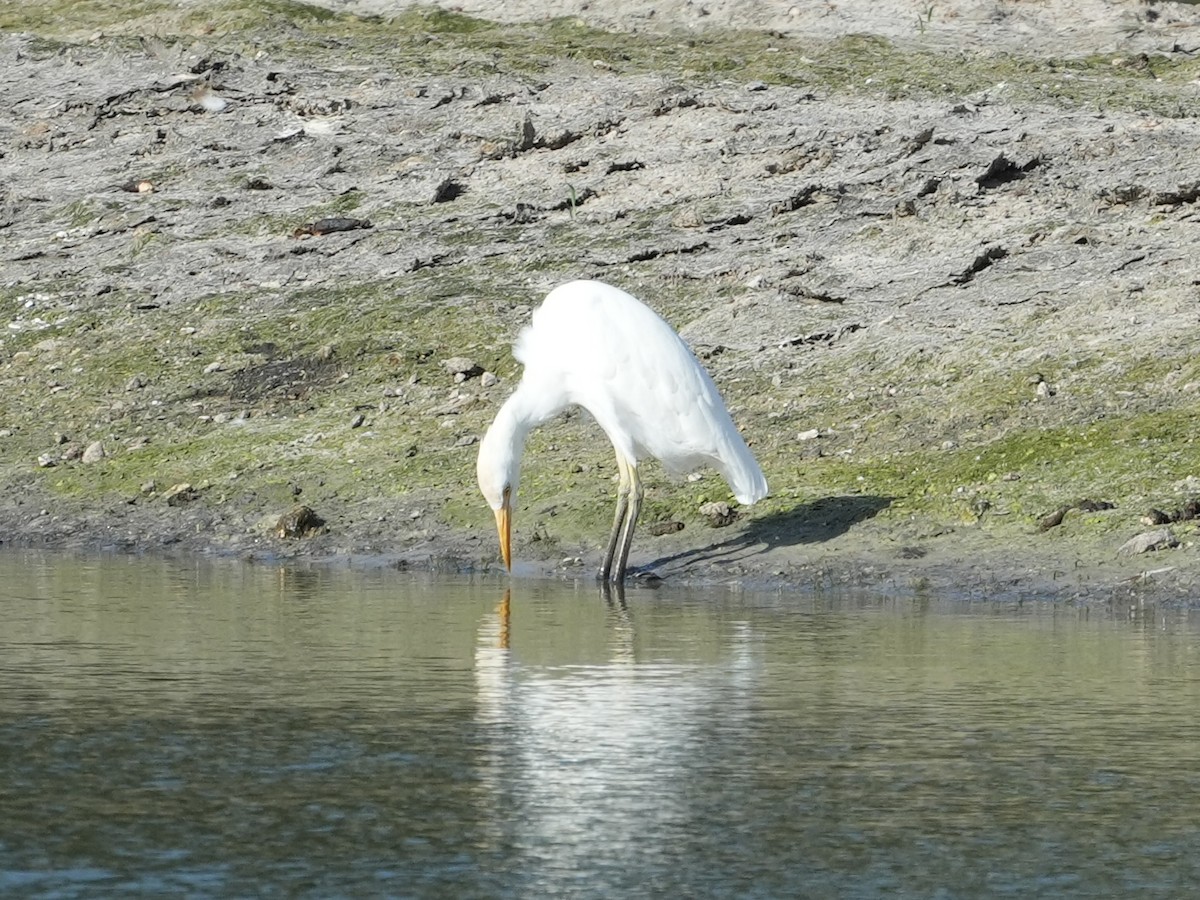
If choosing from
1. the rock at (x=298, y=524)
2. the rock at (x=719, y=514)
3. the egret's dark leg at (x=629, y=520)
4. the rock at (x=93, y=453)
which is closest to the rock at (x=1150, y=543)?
the rock at (x=719, y=514)

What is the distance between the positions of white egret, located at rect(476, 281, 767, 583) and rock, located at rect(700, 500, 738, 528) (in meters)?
0.49

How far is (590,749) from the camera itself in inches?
296

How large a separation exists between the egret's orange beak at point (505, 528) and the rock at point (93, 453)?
4.38m

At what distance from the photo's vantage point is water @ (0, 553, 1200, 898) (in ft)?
19.7

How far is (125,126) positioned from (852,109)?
289 inches

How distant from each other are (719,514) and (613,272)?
211 inches

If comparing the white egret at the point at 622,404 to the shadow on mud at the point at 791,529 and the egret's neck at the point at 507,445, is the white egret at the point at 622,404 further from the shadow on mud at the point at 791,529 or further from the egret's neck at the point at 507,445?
the shadow on mud at the point at 791,529

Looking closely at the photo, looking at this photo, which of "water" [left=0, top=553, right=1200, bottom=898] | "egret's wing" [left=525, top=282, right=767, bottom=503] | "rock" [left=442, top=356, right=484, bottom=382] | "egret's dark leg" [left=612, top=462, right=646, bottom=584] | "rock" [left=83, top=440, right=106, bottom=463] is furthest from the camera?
"rock" [left=442, top=356, right=484, bottom=382]

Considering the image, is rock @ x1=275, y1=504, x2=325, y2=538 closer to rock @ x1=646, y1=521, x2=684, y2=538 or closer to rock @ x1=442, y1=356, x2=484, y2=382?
rock @ x1=646, y1=521, x2=684, y2=538

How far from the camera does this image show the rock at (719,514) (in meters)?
13.7

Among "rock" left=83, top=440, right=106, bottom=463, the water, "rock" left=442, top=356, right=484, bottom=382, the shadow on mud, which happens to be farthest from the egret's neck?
"rock" left=83, top=440, right=106, bottom=463

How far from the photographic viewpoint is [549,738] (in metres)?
7.71

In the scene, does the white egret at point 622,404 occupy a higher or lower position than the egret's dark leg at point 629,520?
higher

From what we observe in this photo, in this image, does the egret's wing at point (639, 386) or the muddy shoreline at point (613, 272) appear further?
the muddy shoreline at point (613, 272)
